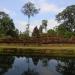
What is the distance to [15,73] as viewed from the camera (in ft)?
71.8

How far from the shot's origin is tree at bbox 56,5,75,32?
10525 cm

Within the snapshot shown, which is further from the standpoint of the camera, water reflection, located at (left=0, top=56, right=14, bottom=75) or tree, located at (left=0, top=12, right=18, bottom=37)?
tree, located at (left=0, top=12, right=18, bottom=37)

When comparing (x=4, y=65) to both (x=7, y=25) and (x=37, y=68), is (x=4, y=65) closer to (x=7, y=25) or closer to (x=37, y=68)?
(x=37, y=68)

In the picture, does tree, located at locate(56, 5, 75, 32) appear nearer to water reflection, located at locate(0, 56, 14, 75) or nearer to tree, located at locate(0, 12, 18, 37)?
tree, located at locate(0, 12, 18, 37)

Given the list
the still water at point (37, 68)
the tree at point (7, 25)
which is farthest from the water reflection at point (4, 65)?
the tree at point (7, 25)

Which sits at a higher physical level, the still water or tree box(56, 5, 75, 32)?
tree box(56, 5, 75, 32)

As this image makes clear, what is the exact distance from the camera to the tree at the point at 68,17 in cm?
10525

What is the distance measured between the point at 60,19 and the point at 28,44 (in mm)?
59995

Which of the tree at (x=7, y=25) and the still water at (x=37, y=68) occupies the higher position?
the tree at (x=7, y=25)

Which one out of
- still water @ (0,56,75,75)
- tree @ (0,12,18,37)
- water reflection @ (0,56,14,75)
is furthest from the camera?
tree @ (0,12,18,37)

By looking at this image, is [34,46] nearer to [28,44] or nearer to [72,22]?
[28,44]

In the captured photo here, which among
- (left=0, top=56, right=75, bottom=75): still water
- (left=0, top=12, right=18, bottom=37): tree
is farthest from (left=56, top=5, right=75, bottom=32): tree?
(left=0, top=56, right=75, bottom=75): still water

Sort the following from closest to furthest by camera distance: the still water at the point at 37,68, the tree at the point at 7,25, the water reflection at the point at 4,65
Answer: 1. the still water at the point at 37,68
2. the water reflection at the point at 4,65
3. the tree at the point at 7,25

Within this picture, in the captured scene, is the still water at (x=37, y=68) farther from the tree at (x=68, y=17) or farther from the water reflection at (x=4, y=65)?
the tree at (x=68, y=17)
